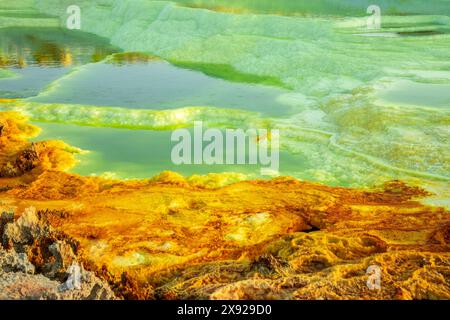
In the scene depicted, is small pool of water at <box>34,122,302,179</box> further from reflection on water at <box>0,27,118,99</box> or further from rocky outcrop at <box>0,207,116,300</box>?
reflection on water at <box>0,27,118,99</box>

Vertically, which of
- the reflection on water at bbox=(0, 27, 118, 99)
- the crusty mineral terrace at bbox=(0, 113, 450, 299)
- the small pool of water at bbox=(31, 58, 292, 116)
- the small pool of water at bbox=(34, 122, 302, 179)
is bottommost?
the crusty mineral terrace at bbox=(0, 113, 450, 299)

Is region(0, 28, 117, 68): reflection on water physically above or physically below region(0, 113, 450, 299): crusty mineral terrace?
above

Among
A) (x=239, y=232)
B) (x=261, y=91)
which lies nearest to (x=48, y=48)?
(x=261, y=91)

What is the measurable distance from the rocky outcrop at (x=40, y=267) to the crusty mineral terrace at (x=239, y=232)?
336 mm

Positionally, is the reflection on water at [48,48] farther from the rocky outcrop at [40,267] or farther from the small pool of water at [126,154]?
the rocky outcrop at [40,267]

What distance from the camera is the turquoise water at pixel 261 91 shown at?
10055mm

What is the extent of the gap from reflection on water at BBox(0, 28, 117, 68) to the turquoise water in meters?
0.25

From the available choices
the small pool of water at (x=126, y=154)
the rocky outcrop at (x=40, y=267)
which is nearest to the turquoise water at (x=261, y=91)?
the small pool of water at (x=126, y=154)

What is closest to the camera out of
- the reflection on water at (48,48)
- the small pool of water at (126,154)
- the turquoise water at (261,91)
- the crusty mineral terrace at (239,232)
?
the crusty mineral terrace at (239,232)

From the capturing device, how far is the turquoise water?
1005cm

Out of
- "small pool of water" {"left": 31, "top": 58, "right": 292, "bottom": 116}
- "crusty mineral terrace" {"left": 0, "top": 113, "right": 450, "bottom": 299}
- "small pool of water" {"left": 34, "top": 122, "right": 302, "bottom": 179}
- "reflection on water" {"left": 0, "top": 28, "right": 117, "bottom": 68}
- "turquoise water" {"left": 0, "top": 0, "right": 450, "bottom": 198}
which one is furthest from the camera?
"reflection on water" {"left": 0, "top": 28, "right": 117, "bottom": 68}

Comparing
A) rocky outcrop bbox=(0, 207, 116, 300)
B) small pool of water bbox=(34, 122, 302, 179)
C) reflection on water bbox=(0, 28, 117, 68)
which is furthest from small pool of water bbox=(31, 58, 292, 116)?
rocky outcrop bbox=(0, 207, 116, 300)

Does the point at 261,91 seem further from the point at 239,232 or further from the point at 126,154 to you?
the point at 239,232
